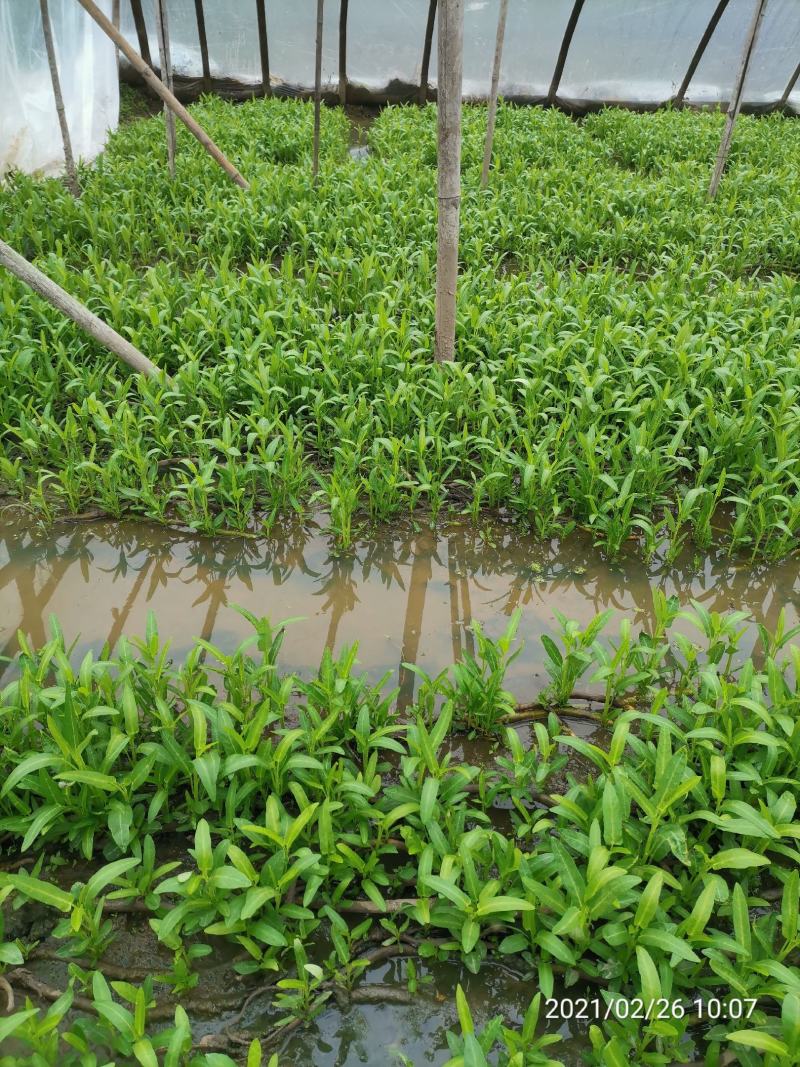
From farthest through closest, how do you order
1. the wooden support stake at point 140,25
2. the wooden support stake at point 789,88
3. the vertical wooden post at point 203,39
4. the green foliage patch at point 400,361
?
the wooden support stake at point 789,88 < the vertical wooden post at point 203,39 < the wooden support stake at point 140,25 < the green foliage patch at point 400,361

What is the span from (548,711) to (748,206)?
6353 millimetres

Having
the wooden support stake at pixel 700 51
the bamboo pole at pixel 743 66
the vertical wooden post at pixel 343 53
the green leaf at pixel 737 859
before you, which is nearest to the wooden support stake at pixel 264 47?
the vertical wooden post at pixel 343 53

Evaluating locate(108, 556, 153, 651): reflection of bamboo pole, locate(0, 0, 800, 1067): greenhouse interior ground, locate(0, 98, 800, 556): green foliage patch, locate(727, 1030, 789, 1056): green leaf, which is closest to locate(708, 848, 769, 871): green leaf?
locate(0, 0, 800, 1067): greenhouse interior ground

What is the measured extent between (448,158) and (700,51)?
10.9m

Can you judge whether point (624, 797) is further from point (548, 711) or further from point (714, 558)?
point (714, 558)

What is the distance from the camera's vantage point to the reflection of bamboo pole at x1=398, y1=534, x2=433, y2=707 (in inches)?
101

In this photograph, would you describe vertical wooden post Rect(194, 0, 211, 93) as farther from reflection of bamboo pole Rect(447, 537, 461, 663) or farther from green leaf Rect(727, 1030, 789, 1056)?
green leaf Rect(727, 1030, 789, 1056)

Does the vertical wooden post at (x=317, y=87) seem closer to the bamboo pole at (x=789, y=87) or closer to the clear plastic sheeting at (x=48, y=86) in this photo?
the clear plastic sheeting at (x=48, y=86)

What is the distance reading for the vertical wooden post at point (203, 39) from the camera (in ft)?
33.5

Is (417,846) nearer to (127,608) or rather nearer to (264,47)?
(127,608)

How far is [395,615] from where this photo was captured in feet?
9.53

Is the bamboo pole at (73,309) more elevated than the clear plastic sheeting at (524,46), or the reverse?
the clear plastic sheeting at (524,46)

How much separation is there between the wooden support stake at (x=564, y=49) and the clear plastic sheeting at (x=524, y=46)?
138mm

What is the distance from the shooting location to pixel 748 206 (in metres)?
6.63
